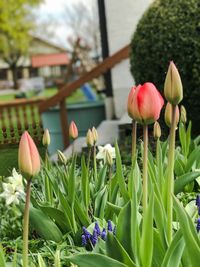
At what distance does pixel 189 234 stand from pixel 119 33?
23.5ft

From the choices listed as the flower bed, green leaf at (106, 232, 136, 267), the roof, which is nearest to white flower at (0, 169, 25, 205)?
the flower bed

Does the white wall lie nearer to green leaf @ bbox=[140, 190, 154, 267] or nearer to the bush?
the bush

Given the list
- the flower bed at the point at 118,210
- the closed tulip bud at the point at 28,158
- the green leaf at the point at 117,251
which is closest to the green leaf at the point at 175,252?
the flower bed at the point at 118,210

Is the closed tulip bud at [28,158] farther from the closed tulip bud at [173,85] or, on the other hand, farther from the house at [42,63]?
the house at [42,63]

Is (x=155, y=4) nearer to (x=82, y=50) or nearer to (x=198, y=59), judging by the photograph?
(x=198, y=59)

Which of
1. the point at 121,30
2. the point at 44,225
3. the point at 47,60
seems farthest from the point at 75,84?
the point at 47,60

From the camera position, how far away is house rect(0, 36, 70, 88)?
64.2m

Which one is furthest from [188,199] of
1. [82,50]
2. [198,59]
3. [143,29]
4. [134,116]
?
[82,50]

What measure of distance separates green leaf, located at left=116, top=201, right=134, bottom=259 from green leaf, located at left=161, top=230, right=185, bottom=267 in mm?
174

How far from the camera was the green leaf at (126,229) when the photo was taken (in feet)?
5.89

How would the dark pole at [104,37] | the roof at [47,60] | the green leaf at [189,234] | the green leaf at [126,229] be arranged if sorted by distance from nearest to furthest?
the green leaf at [189,234] < the green leaf at [126,229] < the dark pole at [104,37] < the roof at [47,60]

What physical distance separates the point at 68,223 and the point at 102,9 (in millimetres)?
6513

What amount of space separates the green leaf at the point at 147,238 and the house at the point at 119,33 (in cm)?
666

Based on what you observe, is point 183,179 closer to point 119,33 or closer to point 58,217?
point 58,217
